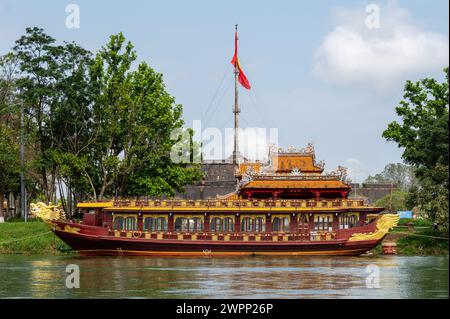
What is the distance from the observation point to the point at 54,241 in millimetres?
47562

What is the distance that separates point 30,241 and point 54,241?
52.0 inches

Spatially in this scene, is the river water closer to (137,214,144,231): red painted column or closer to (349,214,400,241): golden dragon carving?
(349,214,400,241): golden dragon carving

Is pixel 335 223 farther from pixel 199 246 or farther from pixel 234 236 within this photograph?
pixel 199 246

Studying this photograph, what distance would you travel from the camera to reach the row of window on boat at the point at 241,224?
43688 millimetres

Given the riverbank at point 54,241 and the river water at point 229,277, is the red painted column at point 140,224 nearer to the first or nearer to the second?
the river water at point 229,277

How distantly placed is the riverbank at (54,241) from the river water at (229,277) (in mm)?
3255

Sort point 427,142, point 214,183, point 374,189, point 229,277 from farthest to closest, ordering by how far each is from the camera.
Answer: point 374,189
point 214,183
point 427,142
point 229,277

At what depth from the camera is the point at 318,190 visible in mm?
45781

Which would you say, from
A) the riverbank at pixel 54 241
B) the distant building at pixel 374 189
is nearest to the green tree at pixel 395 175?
the distant building at pixel 374 189

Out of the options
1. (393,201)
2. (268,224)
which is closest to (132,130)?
(268,224)
